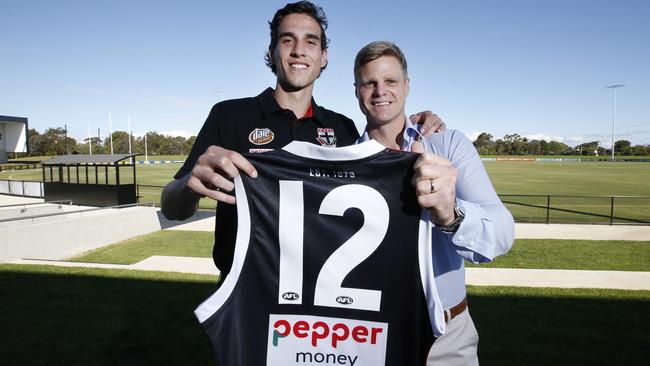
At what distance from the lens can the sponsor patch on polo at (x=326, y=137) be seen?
2.68 metres

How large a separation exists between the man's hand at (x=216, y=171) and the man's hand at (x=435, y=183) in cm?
80

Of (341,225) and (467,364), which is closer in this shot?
(341,225)

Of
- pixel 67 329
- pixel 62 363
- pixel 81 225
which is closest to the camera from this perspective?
pixel 62 363

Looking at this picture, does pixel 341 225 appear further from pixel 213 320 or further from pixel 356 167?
pixel 213 320

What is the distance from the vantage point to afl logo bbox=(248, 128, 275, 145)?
258 cm

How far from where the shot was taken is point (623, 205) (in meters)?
18.9

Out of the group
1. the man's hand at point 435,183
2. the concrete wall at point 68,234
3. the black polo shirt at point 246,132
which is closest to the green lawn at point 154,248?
the concrete wall at point 68,234

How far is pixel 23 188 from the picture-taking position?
22.3 m

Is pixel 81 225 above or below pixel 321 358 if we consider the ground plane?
below

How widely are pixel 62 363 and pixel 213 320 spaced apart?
3.63 m

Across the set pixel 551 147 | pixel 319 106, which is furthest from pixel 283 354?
pixel 551 147

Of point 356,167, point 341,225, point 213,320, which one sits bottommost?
point 213,320

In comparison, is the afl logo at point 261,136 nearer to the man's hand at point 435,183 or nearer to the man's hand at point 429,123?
the man's hand at point 429,123

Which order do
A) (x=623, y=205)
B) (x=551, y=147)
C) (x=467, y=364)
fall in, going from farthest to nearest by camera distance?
(x=551, y=147) → (x=623, y=205) → (x=467, y=364)
